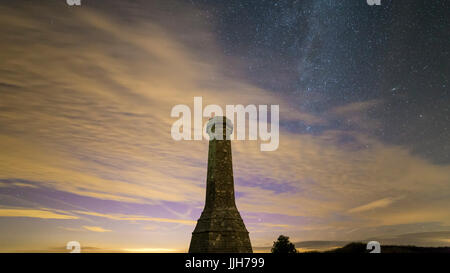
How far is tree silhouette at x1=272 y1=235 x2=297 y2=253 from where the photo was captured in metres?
28.9

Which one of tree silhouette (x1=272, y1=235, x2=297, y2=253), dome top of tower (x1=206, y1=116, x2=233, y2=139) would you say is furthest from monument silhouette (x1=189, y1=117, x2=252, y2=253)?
tree silhouette (x1=272, y1=235, x2=297, y2=253)

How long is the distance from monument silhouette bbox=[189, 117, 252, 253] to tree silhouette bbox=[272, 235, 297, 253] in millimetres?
11452

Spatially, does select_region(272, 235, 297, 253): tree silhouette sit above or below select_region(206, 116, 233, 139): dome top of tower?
below

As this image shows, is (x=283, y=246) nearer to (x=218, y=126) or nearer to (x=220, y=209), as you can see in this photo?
(x=220, y=209)

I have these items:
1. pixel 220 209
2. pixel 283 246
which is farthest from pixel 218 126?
pixel 283 246

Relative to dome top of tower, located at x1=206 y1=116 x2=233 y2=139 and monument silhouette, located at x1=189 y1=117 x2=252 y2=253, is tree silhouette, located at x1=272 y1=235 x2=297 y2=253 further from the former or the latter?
dome top of tower, located at x1=206 y1=116 x2=233 y2=139

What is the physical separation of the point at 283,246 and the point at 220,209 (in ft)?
43.2

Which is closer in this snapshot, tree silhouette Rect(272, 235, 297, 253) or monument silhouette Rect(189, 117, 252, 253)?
monument silhouette Rect(189, 117, 252, 253)

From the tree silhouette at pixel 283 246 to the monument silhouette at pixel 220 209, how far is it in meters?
11.5

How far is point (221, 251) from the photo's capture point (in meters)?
18.1

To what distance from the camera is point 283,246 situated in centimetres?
2912
